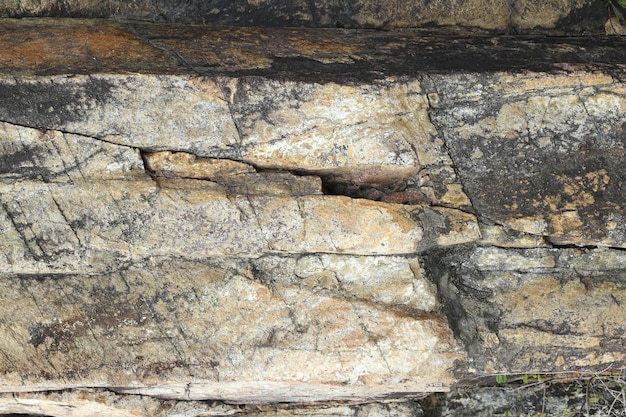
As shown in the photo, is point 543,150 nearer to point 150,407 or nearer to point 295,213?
point 295,213

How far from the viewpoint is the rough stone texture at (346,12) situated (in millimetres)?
4102

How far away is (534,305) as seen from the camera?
3.73 metres

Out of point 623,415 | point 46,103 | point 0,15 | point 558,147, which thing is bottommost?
point 623,415

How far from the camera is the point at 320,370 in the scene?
140 inches

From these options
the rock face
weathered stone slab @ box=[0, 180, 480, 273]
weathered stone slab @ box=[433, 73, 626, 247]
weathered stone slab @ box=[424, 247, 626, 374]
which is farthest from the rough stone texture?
weathered stone slab @ box=[424, 247, 626, 374]

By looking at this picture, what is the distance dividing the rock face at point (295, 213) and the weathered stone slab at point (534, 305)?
0.4 inches

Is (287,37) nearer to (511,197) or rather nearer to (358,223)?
(358,223)

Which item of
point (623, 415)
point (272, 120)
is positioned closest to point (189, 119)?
point (272, 120)

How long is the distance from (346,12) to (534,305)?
206 cm

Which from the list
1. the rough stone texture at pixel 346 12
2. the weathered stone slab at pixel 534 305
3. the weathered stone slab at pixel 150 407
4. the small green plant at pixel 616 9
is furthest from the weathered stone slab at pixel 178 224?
the small green plant at pixel 616 9

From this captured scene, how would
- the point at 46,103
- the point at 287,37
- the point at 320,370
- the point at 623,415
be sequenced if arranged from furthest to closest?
the point at 623,415 < the point at 287,37 < the point at 320,370 < the point at 46,103

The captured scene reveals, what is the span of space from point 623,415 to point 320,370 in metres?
2.05

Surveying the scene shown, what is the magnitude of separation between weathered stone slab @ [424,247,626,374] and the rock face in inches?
0.4

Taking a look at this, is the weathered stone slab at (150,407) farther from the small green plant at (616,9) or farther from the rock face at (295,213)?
the small green plant at (616,9)
